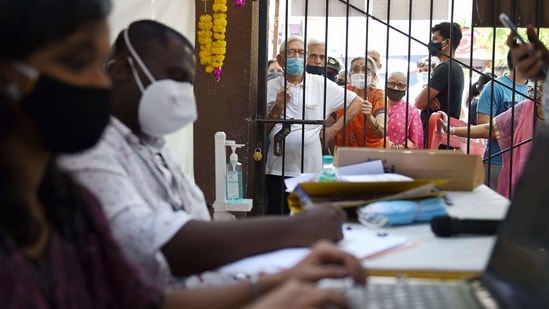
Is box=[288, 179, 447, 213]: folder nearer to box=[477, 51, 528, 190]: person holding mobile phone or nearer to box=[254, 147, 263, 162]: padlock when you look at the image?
box=[254, 147, 263, 162]: padlock

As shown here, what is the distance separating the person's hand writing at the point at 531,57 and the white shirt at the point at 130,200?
1.30 meters

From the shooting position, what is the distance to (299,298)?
1.11m

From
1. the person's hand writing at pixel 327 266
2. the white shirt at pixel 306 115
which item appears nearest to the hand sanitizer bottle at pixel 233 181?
the white shirt at pixel 306 115

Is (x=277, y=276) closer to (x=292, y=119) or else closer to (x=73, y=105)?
(x=73, y=105)

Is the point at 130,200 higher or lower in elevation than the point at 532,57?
lower

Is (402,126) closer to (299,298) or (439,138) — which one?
(439,138)

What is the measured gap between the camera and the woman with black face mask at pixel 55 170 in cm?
97

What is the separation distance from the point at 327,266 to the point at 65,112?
57cm

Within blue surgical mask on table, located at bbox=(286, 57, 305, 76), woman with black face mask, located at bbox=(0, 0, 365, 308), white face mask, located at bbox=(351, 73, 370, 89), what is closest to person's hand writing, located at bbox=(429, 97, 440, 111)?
white face mask, located at bbox=(351, 73, 370, 89)

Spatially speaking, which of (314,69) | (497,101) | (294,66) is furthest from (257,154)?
(497,101)

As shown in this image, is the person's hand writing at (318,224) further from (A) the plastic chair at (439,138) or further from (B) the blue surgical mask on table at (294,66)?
(A) the plastic chair at (439,138)

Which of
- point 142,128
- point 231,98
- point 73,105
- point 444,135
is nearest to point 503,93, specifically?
point 444,135

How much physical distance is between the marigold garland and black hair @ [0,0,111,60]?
2.64m

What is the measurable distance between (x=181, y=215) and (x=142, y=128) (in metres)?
0.36
